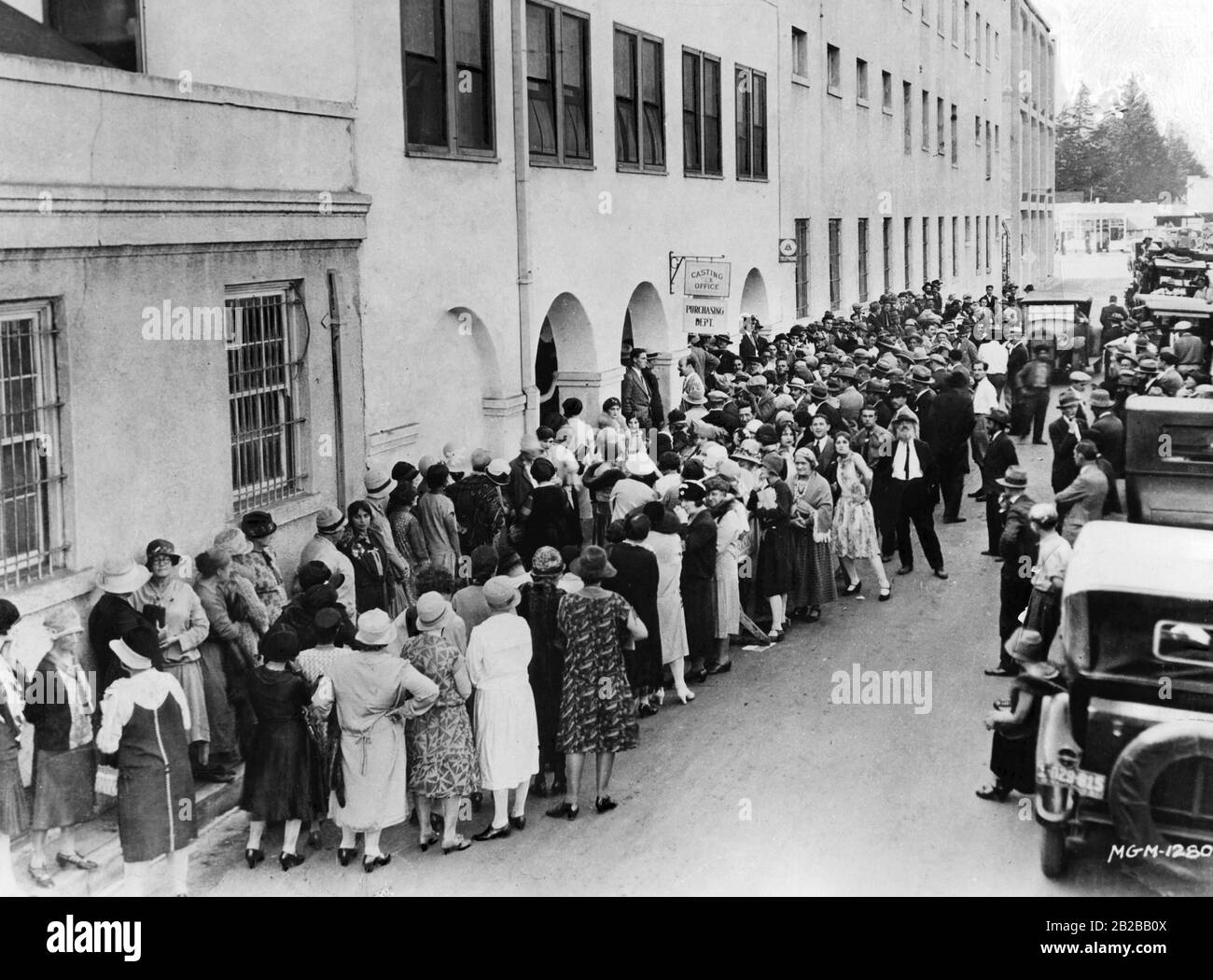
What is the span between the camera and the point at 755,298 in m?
25.6

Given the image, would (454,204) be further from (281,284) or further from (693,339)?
(693,339)

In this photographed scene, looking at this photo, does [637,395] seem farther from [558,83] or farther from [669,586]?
[669,586]

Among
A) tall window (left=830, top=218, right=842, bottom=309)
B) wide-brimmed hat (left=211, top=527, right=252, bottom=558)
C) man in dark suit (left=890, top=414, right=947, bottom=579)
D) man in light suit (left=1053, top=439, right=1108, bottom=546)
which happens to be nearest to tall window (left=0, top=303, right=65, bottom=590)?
wide-brimmed hat (left=211, top=527, right=252, bottom=558)

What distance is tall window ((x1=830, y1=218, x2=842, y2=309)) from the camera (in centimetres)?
3011

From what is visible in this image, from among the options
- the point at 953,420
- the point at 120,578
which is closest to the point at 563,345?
the point at 953,420

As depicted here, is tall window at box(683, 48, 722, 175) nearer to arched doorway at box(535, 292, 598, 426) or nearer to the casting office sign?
the casting office sign

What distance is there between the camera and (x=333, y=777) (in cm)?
823

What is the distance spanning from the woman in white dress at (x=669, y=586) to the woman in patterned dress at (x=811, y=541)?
227 centimetres

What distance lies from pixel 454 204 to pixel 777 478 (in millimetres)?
4449

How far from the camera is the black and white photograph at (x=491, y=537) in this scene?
25.3ft

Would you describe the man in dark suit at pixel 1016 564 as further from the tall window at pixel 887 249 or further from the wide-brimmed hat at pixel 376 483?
the tall window at pixel 887 249

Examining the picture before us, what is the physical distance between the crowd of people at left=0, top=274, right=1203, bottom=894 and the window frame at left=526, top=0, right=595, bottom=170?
326cm

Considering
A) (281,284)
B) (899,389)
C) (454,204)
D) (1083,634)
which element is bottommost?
(1083,634)

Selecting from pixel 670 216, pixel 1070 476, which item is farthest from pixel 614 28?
pixel 1070 476
